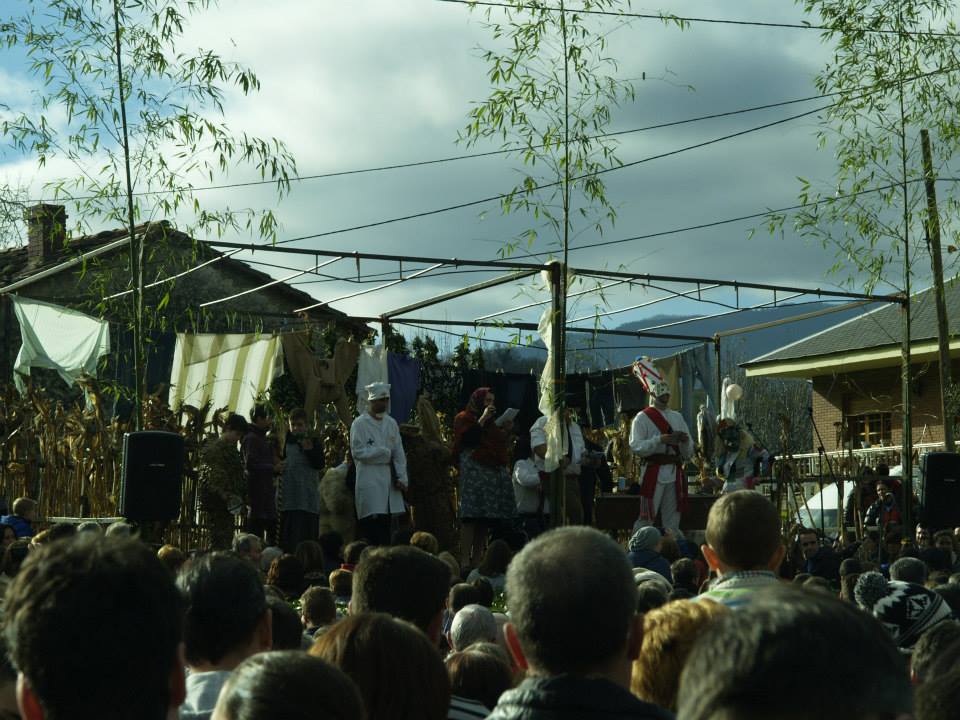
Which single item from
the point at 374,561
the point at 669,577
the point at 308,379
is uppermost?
the point at 308,379

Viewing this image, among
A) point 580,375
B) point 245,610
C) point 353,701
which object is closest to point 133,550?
point 353,701

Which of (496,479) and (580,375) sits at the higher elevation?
(580,375)

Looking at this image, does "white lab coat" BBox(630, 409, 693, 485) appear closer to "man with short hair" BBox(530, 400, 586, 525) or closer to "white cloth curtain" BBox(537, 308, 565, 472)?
"man with short hair" BBox(530, 400, 586, 525)

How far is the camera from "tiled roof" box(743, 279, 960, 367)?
93.1ft

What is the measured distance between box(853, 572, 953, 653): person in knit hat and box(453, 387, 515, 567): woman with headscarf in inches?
354

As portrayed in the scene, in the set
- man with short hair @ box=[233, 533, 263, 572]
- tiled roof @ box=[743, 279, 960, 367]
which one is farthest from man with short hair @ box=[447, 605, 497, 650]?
tiled roof @ box=[743, 279, 960, 367]

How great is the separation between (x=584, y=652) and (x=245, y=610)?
1056 mm

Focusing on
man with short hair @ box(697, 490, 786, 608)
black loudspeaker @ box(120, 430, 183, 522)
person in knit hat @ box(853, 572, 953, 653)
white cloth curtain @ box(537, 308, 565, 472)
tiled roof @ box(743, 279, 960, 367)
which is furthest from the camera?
tiled roof @ box(743, 279, 960, 367)

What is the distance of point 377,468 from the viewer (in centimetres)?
1302

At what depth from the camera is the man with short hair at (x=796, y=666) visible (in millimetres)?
1323

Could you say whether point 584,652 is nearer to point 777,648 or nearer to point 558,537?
point 558,537

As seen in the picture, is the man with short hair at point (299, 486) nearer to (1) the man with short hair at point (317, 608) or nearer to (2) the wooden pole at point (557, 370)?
(2) the wooden pole at point (557, 370)

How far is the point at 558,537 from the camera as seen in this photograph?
8.87 ft

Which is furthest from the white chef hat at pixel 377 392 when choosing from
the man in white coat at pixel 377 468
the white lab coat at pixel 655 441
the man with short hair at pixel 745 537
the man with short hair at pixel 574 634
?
the man with short hair at pixel 574 634
